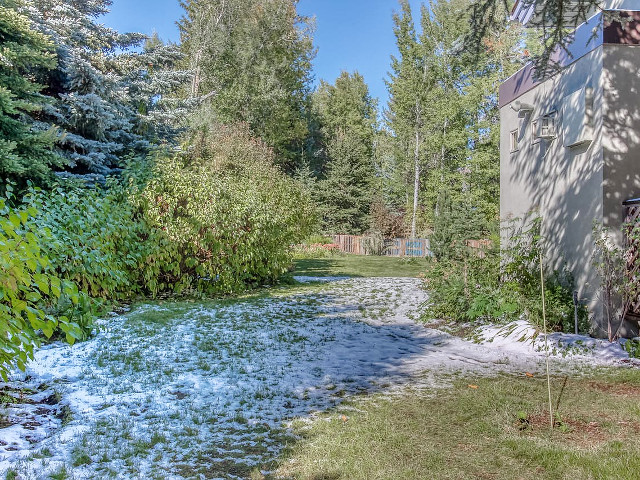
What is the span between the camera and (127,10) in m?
17.8

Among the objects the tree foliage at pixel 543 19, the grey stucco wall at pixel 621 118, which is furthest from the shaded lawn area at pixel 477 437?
the tree foliage at pixel 543 19

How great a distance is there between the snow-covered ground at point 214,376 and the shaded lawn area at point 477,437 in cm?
32

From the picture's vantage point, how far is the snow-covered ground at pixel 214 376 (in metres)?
2.95

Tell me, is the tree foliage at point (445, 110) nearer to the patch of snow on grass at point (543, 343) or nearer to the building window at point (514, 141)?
the building window at point (514, 141)

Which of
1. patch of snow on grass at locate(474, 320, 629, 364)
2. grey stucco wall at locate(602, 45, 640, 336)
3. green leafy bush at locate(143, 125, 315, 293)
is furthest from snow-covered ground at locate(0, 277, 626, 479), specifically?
grey stucco wall at locate(602, 45, 640, 336)

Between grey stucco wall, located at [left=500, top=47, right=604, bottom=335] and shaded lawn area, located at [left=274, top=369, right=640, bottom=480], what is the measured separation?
9.51 ft

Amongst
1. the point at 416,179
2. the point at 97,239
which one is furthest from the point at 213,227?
the point at 416,179

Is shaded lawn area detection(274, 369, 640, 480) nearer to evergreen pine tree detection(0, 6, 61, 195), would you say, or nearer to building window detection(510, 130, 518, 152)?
building window detection(510, 130, 518, 152)

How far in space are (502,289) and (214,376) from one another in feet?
15.4

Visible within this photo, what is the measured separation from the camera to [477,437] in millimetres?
3227

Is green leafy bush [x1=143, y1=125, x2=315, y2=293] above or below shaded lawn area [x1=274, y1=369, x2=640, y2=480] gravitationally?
above

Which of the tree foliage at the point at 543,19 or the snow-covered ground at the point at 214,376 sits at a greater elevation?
the tree foliage at the point at 543,19

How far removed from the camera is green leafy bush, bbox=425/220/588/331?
6.71m

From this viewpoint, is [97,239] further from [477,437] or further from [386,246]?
[386,246]
